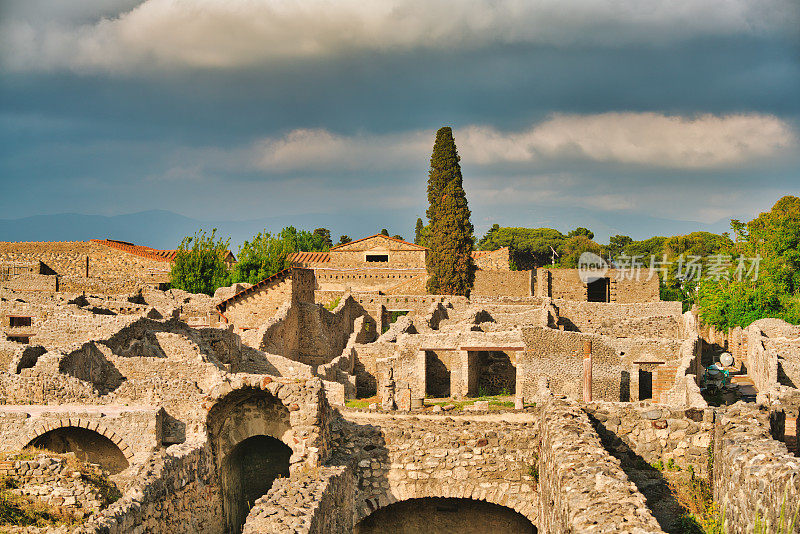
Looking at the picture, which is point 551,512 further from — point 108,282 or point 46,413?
point 108,282

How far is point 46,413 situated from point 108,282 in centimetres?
3086

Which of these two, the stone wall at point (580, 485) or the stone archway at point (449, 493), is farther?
the stone archway at point (449, 493)

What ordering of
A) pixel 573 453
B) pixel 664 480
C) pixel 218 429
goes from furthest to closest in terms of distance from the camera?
1. pixel 218 429
2. pixel 664 480
3. pixel 573 453

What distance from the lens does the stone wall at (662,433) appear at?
11422 mm

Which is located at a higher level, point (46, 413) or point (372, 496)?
point (46, 413)

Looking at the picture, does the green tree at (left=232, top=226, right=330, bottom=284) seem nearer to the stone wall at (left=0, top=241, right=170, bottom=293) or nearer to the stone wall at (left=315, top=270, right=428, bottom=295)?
the stone wall at (left=315, top=270, right=428, bottom=295)

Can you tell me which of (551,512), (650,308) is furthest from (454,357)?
(650,308)

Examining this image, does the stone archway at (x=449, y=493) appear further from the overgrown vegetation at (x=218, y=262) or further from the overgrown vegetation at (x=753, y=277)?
the overgrown vegetation at (x=218, y=262)

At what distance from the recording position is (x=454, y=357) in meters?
24.4

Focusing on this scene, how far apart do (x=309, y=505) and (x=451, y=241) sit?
1603 inches

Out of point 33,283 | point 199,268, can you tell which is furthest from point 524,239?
point 33,283

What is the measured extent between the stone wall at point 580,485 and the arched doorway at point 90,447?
25.8 ft

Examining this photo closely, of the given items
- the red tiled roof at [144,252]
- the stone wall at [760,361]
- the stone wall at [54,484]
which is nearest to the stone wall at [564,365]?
the stone wall at [760,361]

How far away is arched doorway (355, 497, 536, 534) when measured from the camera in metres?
13.0
